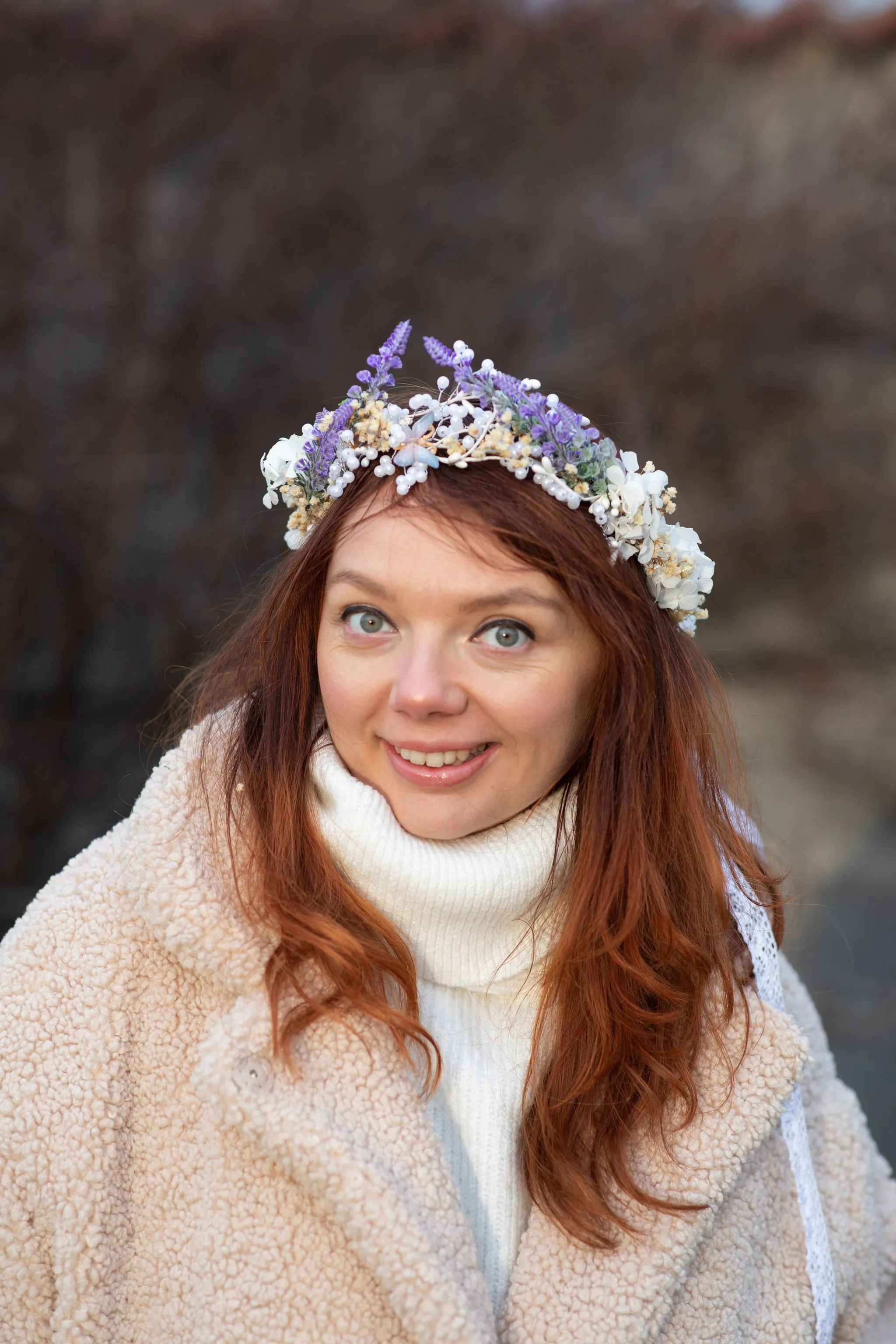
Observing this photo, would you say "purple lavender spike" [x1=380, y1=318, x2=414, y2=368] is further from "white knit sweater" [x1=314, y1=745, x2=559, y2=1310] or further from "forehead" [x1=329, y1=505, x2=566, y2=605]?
"white knit sweater" [x1=314, y1=745, x2=559, y2=1310]

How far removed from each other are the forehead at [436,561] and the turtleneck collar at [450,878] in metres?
0.27

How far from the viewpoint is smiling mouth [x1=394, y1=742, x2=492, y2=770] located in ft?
4.87

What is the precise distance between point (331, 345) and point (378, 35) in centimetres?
104

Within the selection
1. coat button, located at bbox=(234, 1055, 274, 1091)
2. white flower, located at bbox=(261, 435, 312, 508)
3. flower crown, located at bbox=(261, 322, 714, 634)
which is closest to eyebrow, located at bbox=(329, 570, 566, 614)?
flower crown, located at bbox=(261, 322, 714, 634)

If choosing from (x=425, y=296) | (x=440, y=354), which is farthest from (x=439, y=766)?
(x=425, y=296)

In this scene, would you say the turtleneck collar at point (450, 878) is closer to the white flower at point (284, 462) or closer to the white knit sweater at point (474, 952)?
the white knit sweater at point (474, 952)

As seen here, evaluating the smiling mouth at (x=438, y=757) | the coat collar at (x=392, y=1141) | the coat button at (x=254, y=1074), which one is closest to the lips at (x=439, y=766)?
the smiling mouth at (x=438, y=757)

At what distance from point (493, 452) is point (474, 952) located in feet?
2.16

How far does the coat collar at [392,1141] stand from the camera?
135 centimetres

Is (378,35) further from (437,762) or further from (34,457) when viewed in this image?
(437,762)

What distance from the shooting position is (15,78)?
138 inches

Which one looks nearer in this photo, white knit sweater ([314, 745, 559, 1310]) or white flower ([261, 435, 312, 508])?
white knit sweater ([314, 745, 559, 1310])

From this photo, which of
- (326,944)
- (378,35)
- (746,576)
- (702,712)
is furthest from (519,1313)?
(746,576)

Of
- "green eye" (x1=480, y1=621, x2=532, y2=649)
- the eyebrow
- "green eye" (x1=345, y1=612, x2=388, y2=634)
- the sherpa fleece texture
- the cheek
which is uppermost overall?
the eyebrow
